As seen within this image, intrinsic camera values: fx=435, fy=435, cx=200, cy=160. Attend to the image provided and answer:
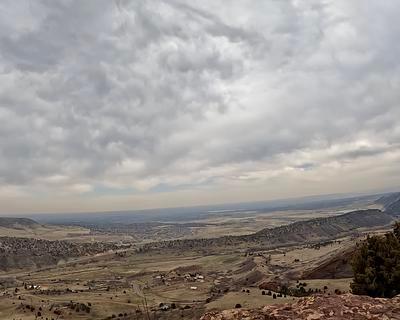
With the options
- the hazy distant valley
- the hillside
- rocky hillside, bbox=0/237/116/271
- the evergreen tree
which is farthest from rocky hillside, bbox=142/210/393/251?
the evergreen tree

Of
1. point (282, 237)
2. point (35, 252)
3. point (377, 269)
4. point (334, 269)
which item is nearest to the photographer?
point (377, 269)

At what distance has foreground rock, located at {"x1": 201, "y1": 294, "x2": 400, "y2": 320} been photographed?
41.7 feet

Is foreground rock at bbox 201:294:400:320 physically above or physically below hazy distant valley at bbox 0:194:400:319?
above

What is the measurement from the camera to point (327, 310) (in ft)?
42.5

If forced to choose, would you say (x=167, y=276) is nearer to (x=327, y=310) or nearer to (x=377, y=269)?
(x=377, y=269)

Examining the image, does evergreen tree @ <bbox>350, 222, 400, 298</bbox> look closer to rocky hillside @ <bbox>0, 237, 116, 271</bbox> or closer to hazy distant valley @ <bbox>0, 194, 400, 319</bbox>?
hazy distant valley @ <bbox>0, 194, 400, 319</bbox>

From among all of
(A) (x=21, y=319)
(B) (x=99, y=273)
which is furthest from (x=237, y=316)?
(B) (x=99, y=273)

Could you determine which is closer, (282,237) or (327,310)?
(327,310)

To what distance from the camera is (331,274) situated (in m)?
71.1

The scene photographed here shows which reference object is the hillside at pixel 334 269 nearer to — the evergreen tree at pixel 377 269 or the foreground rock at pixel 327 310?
the evergreen tree at pixel 377 269

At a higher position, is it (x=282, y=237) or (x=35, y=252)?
(x=35, y=252)

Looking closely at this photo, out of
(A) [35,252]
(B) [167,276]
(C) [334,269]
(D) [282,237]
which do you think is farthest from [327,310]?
(A) [35,252]

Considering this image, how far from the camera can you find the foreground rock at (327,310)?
12.7m

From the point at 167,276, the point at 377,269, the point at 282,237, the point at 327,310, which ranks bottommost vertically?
the point at 167,276
